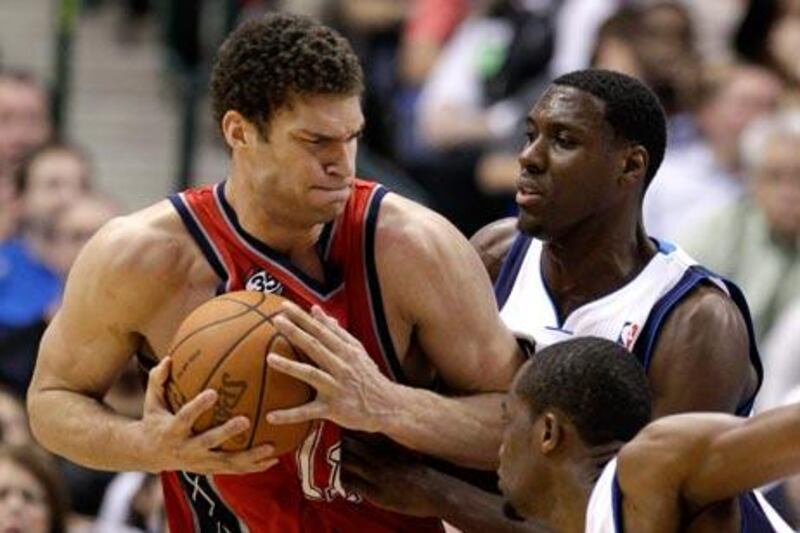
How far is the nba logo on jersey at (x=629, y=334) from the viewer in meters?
6.12

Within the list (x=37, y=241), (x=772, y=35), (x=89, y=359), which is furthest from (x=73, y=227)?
(x=89, y=359)

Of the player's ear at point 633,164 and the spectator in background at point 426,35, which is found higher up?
the player's ear at point 633,164

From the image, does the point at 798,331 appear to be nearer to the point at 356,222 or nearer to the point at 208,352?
the point at 356,222

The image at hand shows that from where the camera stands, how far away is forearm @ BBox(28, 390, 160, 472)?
5945mm

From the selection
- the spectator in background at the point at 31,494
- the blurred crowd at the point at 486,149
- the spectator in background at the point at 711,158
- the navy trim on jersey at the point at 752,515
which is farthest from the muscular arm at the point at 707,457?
the spectator in background at the point at 711,158

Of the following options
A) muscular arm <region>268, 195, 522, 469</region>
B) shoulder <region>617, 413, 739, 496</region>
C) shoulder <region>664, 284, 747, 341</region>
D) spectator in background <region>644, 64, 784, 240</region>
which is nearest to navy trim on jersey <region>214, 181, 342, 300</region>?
muscular arm <region>268, 195, 522, 469</region>

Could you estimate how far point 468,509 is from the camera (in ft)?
20.0

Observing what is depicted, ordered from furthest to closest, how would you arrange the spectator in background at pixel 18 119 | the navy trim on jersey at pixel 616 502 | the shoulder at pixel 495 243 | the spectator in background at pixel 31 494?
the spectator in background at pixel 18 119 < the spectator in background at pixel 31 494 < the shoulder at pixel 495 243 < the navy trim on jersey at pixel 616 502

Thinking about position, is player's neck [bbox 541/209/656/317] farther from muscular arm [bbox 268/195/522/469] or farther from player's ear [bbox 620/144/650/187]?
muscular arm [bbox 268/195/522/469]

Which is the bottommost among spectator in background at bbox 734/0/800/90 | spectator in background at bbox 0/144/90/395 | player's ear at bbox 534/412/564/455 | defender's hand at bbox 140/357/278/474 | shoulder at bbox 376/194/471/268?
spectator in background at bbox 0/144/90/395

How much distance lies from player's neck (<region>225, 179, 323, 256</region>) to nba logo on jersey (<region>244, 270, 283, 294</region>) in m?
0.07

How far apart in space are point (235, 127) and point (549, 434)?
1132mm

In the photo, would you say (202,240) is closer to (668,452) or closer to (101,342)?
(101,342)

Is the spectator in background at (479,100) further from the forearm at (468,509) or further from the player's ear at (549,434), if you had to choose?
the player's ear at (549,434)
